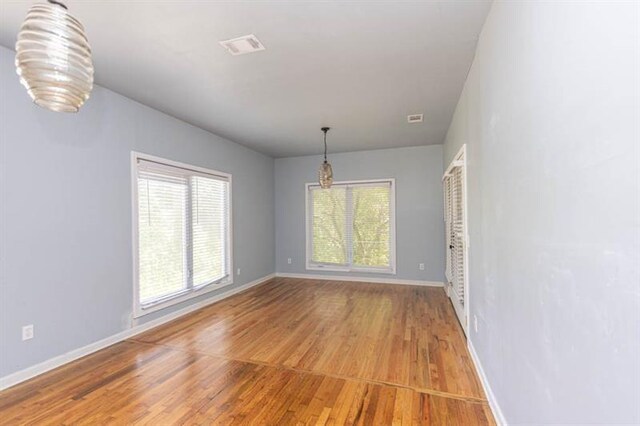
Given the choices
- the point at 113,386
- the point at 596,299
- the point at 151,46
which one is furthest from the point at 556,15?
the point at 113,386

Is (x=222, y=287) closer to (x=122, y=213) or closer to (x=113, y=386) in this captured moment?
(x=122, y=213)

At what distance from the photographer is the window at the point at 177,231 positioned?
3611 millimetres

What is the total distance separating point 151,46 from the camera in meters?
2.38

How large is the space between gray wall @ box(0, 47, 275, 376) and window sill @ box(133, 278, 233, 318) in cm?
9

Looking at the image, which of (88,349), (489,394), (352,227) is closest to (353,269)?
(352,227)

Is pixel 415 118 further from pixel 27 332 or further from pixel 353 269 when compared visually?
pixel 27 332

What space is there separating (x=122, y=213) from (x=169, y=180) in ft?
2.73

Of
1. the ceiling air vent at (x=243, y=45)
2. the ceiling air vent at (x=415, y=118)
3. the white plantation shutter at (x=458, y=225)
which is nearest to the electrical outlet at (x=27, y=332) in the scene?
the ceiling air vent at (x=243, y=45)

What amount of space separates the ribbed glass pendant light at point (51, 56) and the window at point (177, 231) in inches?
101

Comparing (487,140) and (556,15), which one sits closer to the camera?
(556,15)

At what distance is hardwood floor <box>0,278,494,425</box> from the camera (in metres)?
2.03

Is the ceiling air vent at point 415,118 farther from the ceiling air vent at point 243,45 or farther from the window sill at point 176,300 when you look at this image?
the window sill at point 176,300

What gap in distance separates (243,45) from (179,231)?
277cm

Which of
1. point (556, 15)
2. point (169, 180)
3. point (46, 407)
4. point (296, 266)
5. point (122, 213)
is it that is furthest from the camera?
point (296, 266)
